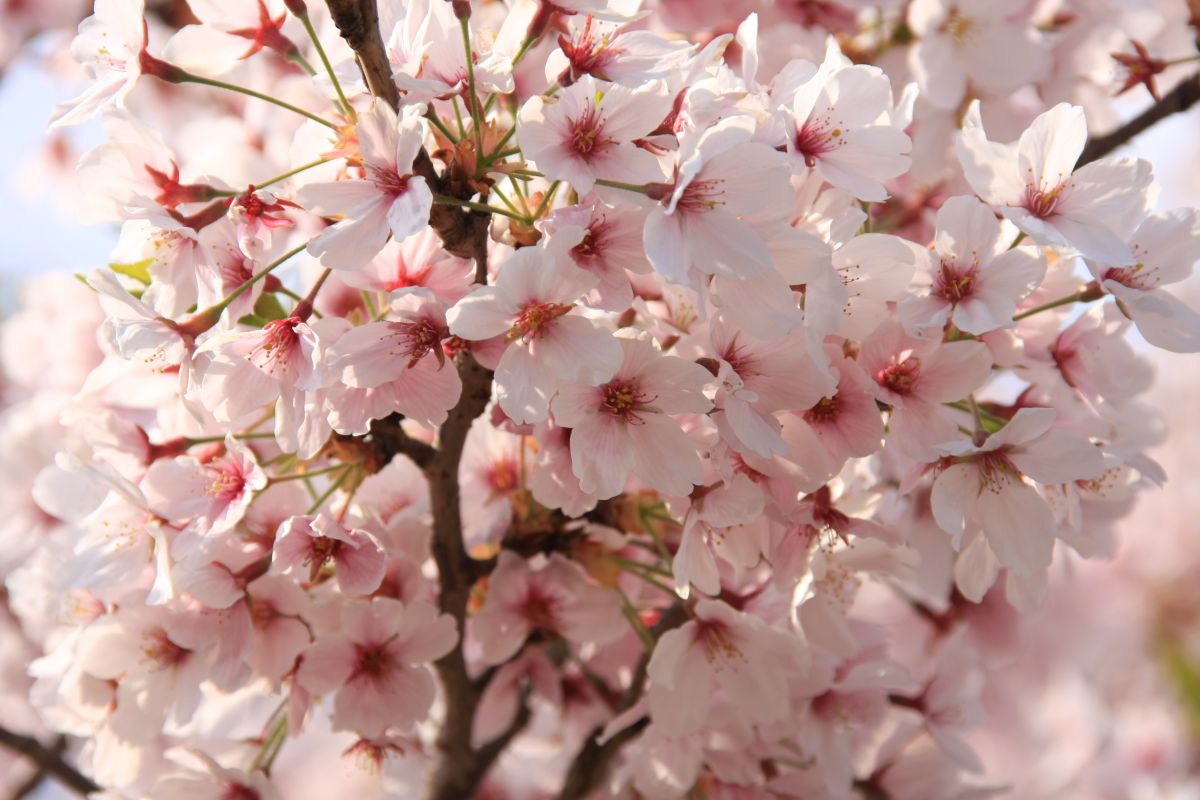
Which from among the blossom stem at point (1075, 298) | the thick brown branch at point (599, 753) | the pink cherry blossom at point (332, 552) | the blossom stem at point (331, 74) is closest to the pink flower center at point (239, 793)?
the pink cherry blossom at point (332, 552)

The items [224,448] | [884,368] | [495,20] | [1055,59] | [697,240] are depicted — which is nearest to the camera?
[697,240]

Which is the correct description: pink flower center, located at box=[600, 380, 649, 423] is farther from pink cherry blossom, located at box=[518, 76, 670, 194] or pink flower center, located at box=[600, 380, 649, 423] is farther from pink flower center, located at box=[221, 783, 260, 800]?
pink flower center, located at box=[221, 783, 260, 800]

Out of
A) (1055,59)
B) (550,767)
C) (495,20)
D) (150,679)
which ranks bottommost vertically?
(550,767)

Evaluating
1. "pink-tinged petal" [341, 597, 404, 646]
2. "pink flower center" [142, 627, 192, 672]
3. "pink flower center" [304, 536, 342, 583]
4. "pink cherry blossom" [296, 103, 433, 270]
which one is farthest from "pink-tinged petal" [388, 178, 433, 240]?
"pink flower center" [142, 627, 192, 672]

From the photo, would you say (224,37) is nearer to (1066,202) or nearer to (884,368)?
(884,368)

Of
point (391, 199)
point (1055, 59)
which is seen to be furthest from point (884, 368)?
Result: point (1055, 59)

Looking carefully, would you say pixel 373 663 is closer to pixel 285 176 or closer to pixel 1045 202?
pixel 285 176

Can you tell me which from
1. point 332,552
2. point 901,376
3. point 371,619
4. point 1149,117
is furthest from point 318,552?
point 1149,117

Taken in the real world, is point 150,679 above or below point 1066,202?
below
